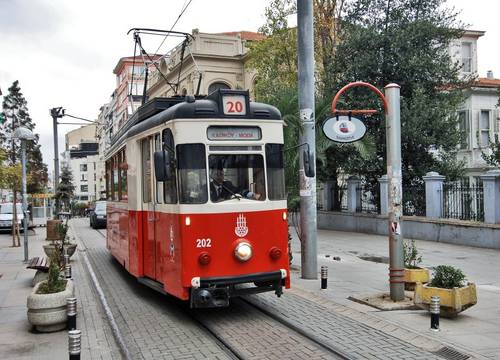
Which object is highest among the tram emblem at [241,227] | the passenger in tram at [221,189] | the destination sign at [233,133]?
the destination sign at [233,133]

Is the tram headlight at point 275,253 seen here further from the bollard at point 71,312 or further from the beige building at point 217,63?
the beige building at point 217,63

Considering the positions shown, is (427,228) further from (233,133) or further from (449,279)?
(233,133)

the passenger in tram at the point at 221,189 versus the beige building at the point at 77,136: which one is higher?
the beige building at the point at 77,136

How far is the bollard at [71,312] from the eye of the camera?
696 centimetres

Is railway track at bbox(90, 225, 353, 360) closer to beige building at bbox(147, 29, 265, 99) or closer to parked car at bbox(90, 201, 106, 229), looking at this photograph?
parked car at bbox(90, 201, 106, 229)

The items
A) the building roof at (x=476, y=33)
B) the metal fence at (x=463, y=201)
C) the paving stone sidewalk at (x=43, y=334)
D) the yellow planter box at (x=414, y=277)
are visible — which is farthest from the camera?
the building roof at (x=476, y=33)

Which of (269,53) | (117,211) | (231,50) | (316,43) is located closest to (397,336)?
(117,211)

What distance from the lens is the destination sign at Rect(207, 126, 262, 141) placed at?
26.1 ft

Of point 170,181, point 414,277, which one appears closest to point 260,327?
point 170,181

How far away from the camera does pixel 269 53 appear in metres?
27.1

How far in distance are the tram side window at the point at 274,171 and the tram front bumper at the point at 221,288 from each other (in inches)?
45.6

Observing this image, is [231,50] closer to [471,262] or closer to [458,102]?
[458,102]

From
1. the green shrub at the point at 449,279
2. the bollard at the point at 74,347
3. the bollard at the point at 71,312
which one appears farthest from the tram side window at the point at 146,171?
the green shrub at the point at 449,279

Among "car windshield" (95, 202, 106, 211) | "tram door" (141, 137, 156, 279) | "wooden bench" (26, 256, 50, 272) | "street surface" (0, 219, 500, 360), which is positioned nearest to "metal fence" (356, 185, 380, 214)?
"street surface" (0, 219, 500, 360)
